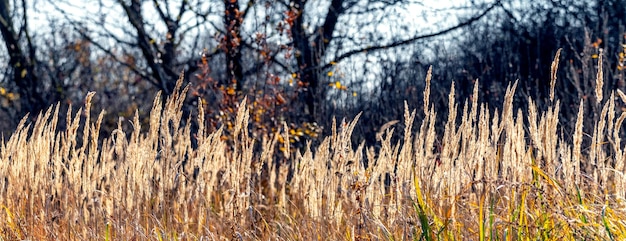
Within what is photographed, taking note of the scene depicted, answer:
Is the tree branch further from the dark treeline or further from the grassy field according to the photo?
the grassy field

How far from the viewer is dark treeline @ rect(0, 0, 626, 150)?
791 centimetres

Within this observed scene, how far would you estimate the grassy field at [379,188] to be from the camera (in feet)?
10.00

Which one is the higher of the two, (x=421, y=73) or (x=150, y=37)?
(x=150, y=37)

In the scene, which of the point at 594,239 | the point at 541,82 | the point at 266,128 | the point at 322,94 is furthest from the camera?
the point at 541,82

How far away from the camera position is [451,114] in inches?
124

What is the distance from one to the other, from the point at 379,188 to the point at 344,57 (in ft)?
21.9

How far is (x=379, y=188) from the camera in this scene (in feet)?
12.0

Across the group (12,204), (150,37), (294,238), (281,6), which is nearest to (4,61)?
(150,37)

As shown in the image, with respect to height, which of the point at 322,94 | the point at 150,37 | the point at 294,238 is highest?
the point at 150,37

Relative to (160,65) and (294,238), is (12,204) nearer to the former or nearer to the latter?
(294,238)

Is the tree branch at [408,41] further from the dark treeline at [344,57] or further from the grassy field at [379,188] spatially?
the grassy field at [379,188]

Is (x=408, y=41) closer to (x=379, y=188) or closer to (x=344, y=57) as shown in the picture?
(x=344, y=57)

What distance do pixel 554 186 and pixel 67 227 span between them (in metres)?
2.24

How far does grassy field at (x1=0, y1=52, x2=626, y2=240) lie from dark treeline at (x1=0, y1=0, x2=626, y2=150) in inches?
110
